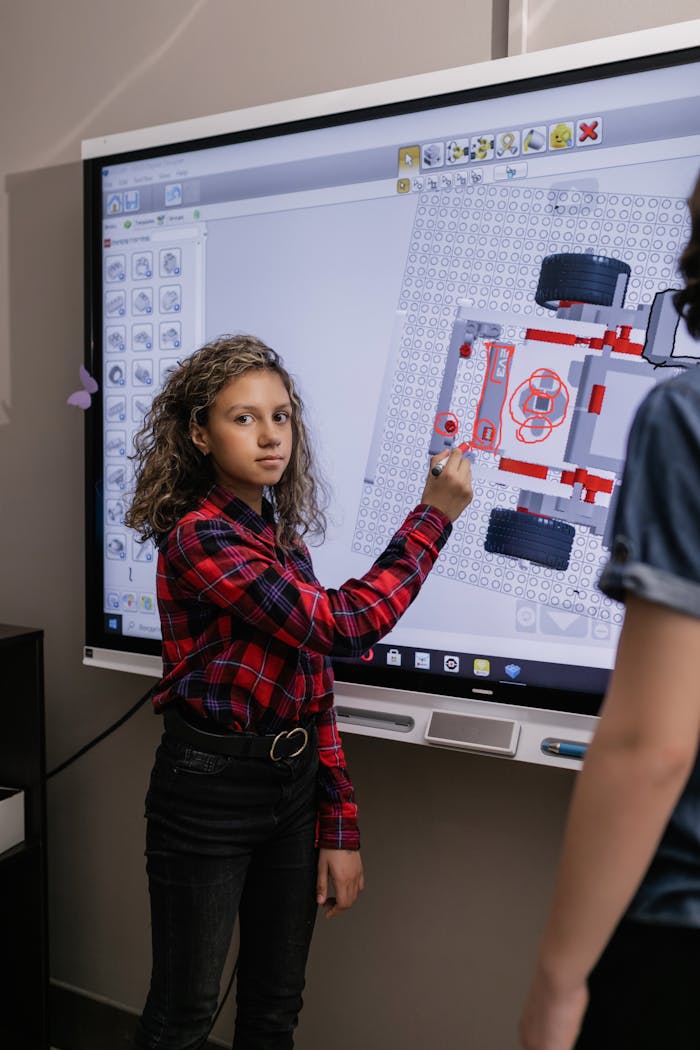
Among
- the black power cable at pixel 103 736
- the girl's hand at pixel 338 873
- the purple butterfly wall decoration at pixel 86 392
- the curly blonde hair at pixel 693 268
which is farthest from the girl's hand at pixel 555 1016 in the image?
the purple butterfly wall decoration at pixel 86 392

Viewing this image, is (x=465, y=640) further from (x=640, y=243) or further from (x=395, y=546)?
(x=640, y=243)

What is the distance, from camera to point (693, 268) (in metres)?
0.68

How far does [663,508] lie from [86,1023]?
2.07 meters

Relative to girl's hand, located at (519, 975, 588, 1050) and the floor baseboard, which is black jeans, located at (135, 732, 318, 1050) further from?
the floor baseboard

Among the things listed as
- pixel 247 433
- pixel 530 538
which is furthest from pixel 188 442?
pixel 530 538

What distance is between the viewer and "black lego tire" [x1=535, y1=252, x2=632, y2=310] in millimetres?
1354

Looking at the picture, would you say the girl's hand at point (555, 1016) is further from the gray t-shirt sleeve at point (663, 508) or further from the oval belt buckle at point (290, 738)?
the oval belt buckle at point (290, 738)

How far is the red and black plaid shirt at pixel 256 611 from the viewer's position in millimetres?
1179

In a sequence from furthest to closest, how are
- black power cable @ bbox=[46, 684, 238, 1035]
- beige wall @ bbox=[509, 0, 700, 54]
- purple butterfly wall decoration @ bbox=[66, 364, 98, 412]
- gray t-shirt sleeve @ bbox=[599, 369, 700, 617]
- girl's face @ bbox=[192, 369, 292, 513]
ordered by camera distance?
1. black power cable @ bbox=[46, 684, 238, 1035]
2. purple butterfly wall decoration @ bbox=[66, 364, 98, 412]
3. beige wall @ bbox=[509, 0, 700, 54]
4. girl's face @ bbox=[192, 369, 292, 513]
5. gray t-shirt sleeve @ bbox=[599, 369, 700, 617]

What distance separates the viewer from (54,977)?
2158 millimetres

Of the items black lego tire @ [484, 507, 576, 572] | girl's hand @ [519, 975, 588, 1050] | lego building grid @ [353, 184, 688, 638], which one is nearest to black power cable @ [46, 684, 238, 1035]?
lego building grid @ [353, 184, 688, 638]

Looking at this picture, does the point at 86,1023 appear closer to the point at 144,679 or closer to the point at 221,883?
the point at 144,679

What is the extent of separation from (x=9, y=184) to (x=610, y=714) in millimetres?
2087

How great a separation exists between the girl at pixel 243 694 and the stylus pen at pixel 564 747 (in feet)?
1.05
